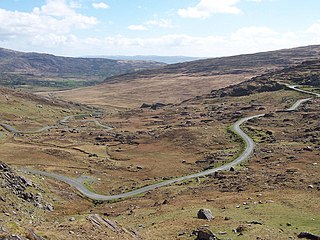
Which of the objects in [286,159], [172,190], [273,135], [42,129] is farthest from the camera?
[42,129]

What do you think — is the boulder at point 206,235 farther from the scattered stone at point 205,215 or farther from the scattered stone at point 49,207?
the scattered stone at point 49,207

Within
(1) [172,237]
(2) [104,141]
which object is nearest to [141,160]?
(2) [104,141]

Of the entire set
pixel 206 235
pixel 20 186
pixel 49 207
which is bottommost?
pixel 49 207

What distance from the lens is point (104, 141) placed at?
15138 centimetres

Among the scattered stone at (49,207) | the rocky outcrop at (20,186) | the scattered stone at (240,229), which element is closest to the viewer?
the scattered stone at (240,229)

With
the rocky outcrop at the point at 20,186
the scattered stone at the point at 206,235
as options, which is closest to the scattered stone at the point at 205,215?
the scattered stone at the point at 206,235

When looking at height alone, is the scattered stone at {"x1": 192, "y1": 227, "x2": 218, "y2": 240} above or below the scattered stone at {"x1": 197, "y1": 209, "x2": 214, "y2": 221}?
above

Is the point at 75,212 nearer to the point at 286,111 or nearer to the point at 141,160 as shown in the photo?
the point at 141,160

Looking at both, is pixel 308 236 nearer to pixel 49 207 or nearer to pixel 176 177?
pixel 49 207

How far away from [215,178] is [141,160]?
3723 centimetres

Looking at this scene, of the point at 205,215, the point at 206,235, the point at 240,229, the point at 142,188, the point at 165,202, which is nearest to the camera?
the point at 206,235

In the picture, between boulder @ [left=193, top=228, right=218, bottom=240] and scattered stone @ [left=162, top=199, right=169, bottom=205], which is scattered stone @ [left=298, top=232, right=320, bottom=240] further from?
scattered stone @ [left=162, top=199, right=169, bottom=205]

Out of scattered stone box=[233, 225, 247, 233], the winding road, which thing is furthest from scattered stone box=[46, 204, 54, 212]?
scattered stone box=[233, 225, 247, 233]

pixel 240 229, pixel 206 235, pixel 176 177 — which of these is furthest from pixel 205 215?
pixel 176 177
